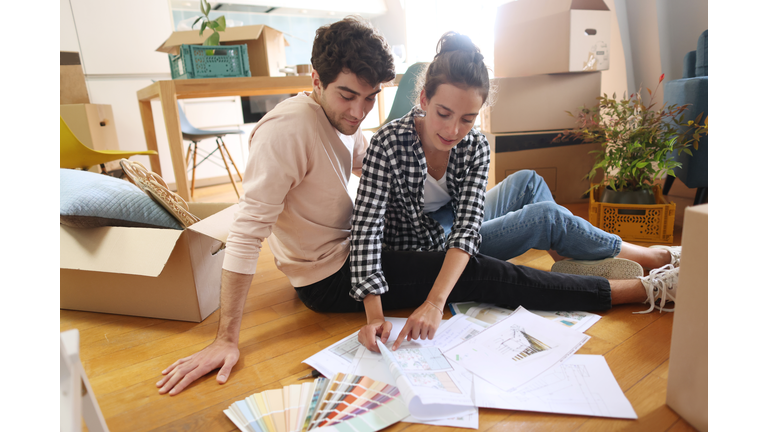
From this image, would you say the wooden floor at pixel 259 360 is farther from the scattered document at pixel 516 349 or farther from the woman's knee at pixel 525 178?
the woman's knee at pixel 525 178

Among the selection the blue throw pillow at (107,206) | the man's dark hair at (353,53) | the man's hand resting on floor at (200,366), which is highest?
the man's dark hair at (353,53)

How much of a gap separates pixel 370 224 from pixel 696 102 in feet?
5.14

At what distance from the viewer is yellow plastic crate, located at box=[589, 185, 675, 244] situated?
167 centimetres

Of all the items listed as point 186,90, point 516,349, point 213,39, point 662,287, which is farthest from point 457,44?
point 213,39

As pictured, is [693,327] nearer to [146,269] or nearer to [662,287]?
[662,287]

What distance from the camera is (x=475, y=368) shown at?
89cm

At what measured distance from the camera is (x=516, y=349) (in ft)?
3.13

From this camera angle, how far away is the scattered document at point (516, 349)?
0.88 metres

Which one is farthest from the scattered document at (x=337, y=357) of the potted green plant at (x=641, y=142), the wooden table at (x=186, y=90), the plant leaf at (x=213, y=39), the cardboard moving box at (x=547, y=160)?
the plant leaf at (x=213, y=39)

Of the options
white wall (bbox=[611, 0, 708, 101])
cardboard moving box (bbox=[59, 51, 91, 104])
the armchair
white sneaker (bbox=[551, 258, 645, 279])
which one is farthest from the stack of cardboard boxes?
cardboard moving box (bbox=[59, 51, 91, 104])

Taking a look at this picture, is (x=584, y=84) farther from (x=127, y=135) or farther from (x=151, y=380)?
(x=127, y=135)

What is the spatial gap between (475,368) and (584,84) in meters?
1.74

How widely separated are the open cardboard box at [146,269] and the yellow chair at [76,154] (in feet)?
3.52

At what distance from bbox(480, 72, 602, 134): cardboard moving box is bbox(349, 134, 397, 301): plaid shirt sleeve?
1261 mm
